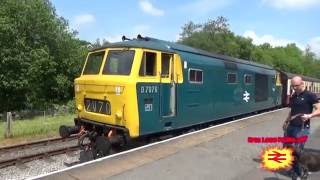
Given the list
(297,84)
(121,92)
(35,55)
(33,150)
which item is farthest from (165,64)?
(35,55)

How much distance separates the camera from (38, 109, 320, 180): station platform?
8.38m

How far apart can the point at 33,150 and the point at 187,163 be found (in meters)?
6.31

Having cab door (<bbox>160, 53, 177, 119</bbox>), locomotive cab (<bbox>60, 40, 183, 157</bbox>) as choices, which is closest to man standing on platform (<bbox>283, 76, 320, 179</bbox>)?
locomotive cab (<bbox>60, 40, 183, 157</bbox>)

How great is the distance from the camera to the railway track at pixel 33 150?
12.2 meters

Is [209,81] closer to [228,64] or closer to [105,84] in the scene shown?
[228,64]

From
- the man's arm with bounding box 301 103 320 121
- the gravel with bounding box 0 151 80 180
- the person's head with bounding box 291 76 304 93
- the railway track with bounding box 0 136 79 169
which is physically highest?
the person's head with bounding box 291 76 304 93

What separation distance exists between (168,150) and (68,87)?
101 ft

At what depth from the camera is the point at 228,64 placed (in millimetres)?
17281

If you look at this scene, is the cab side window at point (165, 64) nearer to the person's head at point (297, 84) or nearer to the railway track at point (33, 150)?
the railway track at point (33, 150)

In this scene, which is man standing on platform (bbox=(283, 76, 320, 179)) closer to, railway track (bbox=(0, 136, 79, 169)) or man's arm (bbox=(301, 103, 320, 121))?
man's arm (bbox=(301, 103, 320, 121))

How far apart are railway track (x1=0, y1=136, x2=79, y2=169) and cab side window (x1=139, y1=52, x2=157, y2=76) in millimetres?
3680

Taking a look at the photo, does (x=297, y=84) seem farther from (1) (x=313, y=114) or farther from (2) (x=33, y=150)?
(2) (x=33, y=150)

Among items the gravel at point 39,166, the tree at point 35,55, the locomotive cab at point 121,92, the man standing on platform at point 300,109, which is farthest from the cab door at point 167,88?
the tree at point 35,55

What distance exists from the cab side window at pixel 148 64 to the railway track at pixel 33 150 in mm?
3680
